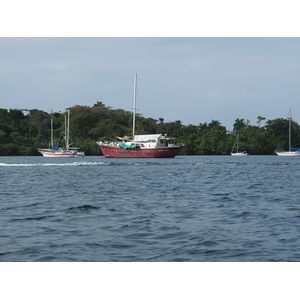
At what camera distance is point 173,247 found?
30.0ft

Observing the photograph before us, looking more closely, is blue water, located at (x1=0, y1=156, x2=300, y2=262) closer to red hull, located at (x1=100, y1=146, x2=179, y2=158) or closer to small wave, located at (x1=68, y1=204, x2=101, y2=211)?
small wave, located at (x1=68, y1=204, x2=101, y2=211)

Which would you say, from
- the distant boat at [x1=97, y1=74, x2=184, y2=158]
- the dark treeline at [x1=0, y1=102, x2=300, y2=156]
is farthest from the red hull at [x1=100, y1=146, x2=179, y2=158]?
the dark treeline at [x1=0, y1=102, x2=300, y2=156]

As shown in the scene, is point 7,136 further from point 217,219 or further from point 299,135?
point 217,219

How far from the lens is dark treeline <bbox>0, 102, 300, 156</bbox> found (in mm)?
85250

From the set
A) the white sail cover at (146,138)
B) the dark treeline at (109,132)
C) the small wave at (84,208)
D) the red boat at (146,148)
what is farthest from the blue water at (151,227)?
the dark treeline at (109,132)

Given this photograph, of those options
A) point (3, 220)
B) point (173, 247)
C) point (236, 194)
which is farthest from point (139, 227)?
point (236, 194)

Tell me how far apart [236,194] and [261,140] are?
79283 millimetres

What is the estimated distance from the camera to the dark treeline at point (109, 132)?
3356 inches

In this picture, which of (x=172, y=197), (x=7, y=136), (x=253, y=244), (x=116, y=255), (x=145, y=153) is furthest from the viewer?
(x=7, y=136)

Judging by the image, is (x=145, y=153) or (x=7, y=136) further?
(x=7, y=136)

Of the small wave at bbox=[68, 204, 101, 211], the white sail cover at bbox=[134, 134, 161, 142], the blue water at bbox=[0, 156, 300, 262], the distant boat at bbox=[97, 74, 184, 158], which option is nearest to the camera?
the blue water at bbox=[0, 156, 300, 262]

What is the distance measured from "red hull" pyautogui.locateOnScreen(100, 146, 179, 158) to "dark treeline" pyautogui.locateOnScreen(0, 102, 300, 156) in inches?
522

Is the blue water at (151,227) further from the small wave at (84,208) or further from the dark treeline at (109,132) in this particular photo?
the dark treeline at (109,132)

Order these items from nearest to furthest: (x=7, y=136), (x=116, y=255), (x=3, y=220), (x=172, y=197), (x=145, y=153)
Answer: (x=116, y=255), (x=3, y=220), (x=172, y=197), (x=145, y=153), (x=7, y=136)
